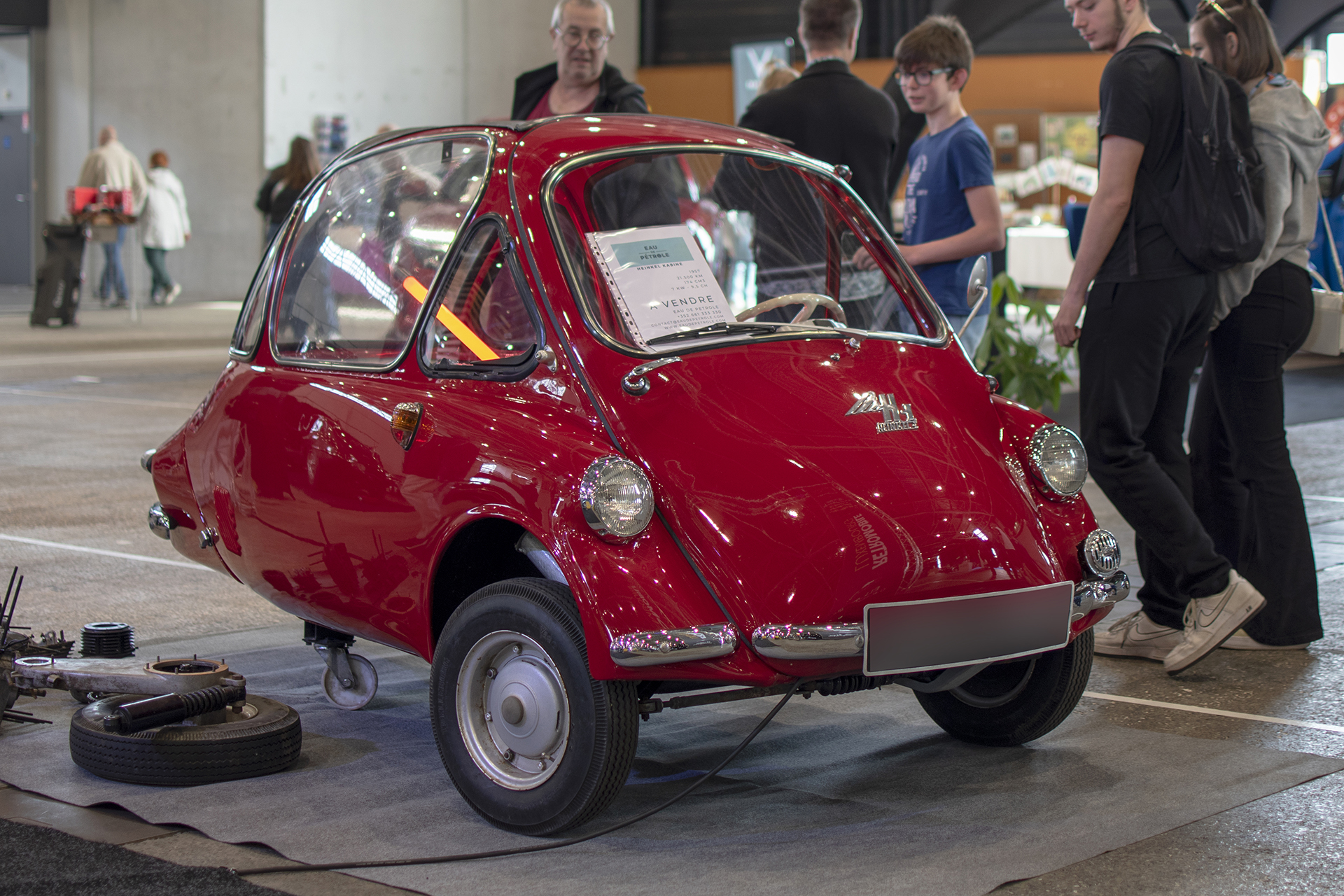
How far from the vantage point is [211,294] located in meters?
25.0

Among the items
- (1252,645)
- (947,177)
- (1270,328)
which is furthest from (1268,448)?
(947,177)

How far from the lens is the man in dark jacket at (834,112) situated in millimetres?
5898

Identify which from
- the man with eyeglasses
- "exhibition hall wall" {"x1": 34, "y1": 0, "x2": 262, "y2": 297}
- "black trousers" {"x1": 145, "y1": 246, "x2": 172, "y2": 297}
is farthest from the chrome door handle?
"exhibition hall wall" {"x1": 34, "y1": 0, "x2": 262, "y2": 297}

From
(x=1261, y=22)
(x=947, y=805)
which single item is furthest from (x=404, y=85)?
(x=947, y=805)

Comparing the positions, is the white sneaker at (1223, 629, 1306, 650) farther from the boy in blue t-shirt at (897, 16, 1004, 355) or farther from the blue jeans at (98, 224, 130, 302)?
the blue jeans at (98, 224, 130, 302)

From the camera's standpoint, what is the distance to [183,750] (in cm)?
347

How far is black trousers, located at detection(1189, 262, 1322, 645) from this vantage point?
190 inches

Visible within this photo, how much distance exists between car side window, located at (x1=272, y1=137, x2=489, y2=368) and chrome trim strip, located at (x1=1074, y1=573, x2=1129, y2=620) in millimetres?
1741

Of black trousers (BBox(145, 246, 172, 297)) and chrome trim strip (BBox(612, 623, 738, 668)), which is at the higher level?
black trousers (BBox(145, 246, 172, 297))

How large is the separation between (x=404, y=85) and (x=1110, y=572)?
22.8m

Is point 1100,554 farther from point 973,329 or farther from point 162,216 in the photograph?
point 162,216

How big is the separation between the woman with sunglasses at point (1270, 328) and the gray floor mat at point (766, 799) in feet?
3.70

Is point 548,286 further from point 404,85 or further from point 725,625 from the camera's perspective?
point 404,85

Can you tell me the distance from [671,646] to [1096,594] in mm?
1120
